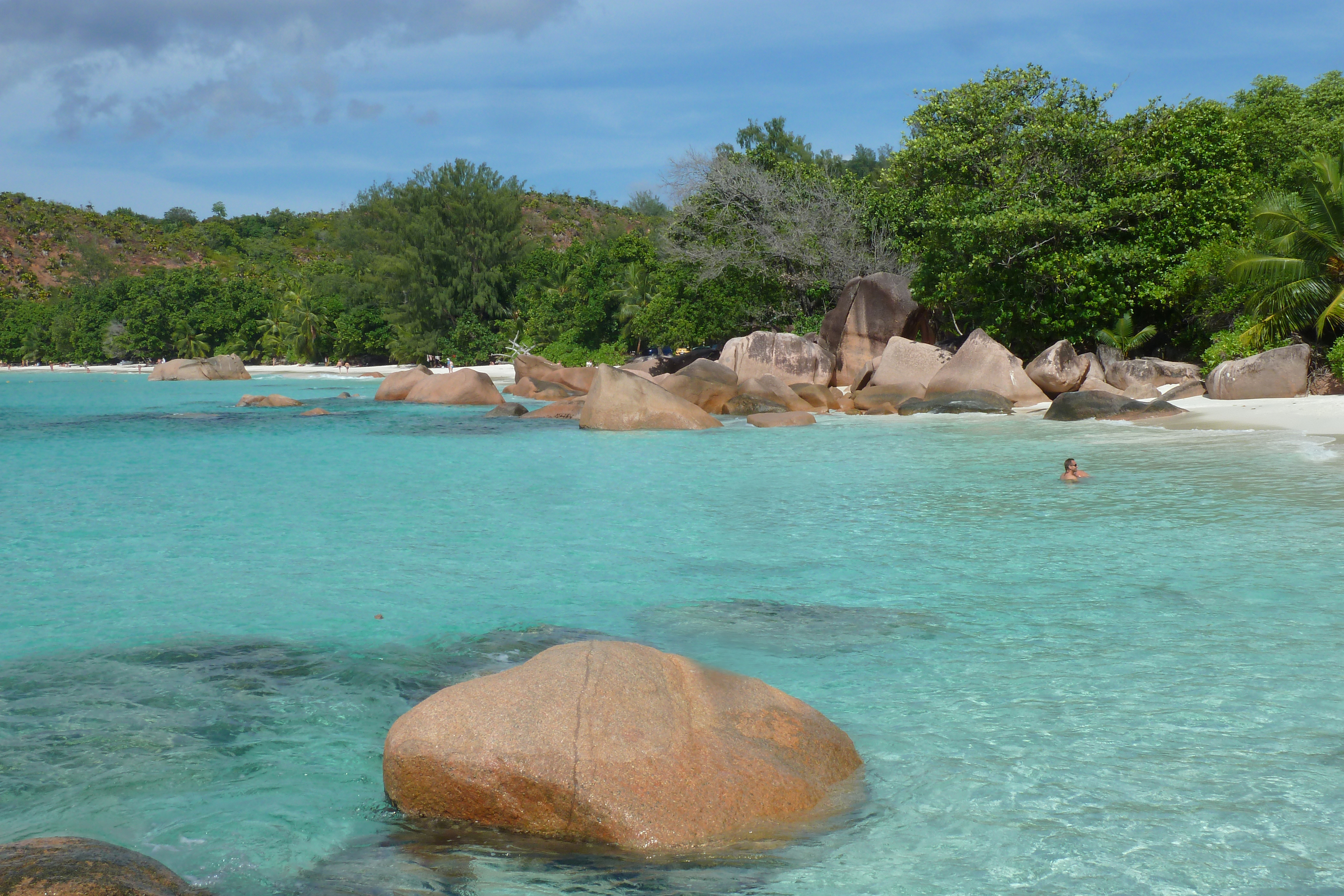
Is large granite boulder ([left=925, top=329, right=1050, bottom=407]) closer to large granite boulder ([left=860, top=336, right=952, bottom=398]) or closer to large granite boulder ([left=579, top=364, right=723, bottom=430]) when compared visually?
large granite boulder ([left=860, top=336, right=952, bottom=398])

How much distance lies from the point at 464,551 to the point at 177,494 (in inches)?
230

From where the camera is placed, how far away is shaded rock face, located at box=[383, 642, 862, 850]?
148 inches

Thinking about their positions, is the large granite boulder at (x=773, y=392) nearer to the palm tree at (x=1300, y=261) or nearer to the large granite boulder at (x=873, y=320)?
the large granite boulder at (x=873, y=320)

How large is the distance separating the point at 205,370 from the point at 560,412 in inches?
1401

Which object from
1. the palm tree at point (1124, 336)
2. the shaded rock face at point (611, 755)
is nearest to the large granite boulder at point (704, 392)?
the palm tree at point (1124, 336)

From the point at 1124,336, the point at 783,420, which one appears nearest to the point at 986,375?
the point at 1124,336

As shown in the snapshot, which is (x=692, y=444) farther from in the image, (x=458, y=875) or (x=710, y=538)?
(x=458, y=875)

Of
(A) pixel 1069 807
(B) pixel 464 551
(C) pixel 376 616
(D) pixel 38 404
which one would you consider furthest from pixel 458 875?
(D) pixel 38 404

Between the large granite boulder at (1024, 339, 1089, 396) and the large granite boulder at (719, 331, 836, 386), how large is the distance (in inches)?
231

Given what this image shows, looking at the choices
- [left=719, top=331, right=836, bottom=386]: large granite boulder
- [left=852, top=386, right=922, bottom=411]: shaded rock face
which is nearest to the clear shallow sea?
[left=852, top=386, right=922, bottom=411]: shaded rock face

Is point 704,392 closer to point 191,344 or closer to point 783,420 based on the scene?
point 783,420

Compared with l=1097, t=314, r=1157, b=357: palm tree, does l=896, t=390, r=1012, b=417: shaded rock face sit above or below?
below

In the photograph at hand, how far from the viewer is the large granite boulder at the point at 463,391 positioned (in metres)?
28.9

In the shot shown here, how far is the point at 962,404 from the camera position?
2134cm
